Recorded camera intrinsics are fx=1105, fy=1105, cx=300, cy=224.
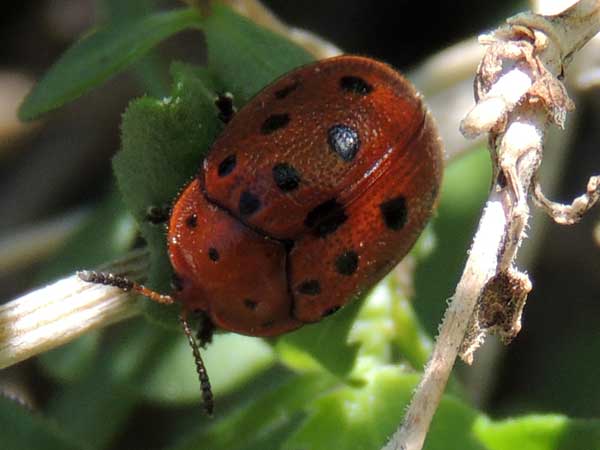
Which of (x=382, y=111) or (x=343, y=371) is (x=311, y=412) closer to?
(x=343, y=371)

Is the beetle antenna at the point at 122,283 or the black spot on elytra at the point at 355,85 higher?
the black spot on elytra at the point at 355,85

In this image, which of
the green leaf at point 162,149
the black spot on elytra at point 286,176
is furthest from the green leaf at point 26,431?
the black spot on elytra at point 286,176


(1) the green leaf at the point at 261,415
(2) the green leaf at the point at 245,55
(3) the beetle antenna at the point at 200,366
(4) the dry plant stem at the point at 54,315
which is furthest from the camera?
(1) the green leaf at the point at 261,415

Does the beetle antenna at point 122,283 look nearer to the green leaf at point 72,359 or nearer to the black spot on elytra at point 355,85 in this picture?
the black spot on elytra at point 355,85

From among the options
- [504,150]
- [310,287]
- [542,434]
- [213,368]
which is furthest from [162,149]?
[542,434]

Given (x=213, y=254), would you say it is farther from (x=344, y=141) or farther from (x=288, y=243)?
(x=344, y=141)

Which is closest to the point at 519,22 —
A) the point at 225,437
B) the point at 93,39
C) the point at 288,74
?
the point at 288,74
